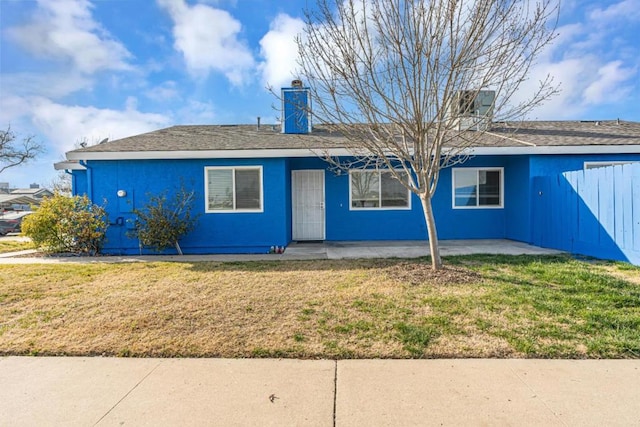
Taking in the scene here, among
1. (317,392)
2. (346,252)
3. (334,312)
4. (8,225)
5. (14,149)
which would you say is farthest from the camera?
(14,149)

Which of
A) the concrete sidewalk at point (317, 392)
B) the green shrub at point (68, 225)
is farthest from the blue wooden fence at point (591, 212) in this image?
the green shrub at point (68, 225)

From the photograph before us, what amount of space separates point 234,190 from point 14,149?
3286 cm

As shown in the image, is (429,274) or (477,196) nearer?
(429,274)

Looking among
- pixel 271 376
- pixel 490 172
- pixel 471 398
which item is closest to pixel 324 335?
pixel 271 376

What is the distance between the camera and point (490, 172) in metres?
11.2

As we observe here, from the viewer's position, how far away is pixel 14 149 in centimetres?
3120

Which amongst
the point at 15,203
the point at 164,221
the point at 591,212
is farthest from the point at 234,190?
the point at 15,203

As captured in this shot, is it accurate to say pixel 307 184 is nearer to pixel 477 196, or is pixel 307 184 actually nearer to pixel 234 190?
pixel 234 190

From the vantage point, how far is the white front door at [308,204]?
11273 millimetres

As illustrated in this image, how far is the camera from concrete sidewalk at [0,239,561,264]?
857 cm

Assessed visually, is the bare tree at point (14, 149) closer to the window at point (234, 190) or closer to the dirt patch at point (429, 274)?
the window at point (234, 190)

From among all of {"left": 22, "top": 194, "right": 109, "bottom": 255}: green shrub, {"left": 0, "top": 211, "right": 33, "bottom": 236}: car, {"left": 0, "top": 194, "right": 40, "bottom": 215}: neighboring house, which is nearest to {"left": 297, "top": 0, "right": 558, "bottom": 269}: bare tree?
{"left": 22, "top": 194, "right": 109, "bottom": 255}: green shrub

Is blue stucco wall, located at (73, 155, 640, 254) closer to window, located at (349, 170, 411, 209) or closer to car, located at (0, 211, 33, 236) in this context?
window, located at (349, 170, 411, 209)

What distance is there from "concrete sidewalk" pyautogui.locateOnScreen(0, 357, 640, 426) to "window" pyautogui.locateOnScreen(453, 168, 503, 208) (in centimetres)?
838
